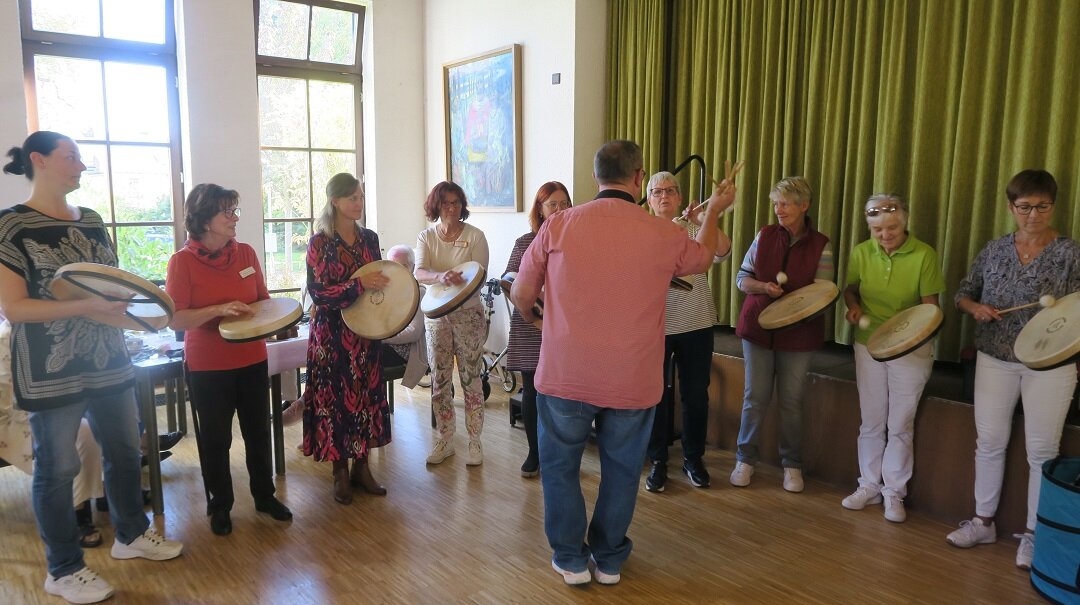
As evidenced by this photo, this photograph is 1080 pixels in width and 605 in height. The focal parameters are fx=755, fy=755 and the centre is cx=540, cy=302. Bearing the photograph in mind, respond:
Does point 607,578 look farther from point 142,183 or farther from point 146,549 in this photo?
point 142,183

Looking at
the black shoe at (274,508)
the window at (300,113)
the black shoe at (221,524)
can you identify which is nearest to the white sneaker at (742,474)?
the black shoe at (274,508)

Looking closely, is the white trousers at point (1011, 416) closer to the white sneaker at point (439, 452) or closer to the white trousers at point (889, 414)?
the white trousers at point (889, 414)

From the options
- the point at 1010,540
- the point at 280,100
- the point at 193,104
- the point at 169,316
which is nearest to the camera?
the point at 169,316

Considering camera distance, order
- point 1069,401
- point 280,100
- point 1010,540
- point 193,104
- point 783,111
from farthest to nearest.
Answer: point 280,100, point 193,104, point 783,111, point 1010,540, point 1069,401

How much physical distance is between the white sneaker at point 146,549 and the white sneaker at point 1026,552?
3041mm

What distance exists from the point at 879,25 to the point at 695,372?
6.22ft

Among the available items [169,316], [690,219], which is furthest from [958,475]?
[169,316]

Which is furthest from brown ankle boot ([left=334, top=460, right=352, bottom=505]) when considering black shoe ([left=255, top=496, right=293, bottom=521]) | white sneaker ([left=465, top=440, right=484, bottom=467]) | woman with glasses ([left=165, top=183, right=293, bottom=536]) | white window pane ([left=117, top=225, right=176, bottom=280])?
white window pane ([left=117, top=225, right=176, bottom=280])

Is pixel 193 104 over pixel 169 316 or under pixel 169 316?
over

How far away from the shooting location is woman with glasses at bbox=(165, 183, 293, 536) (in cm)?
273

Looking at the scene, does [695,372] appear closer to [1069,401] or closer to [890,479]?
[890,479]

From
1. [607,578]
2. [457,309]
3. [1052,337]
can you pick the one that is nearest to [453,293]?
[457,309]

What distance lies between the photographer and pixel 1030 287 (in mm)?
2701

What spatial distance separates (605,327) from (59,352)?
167 centimetres
